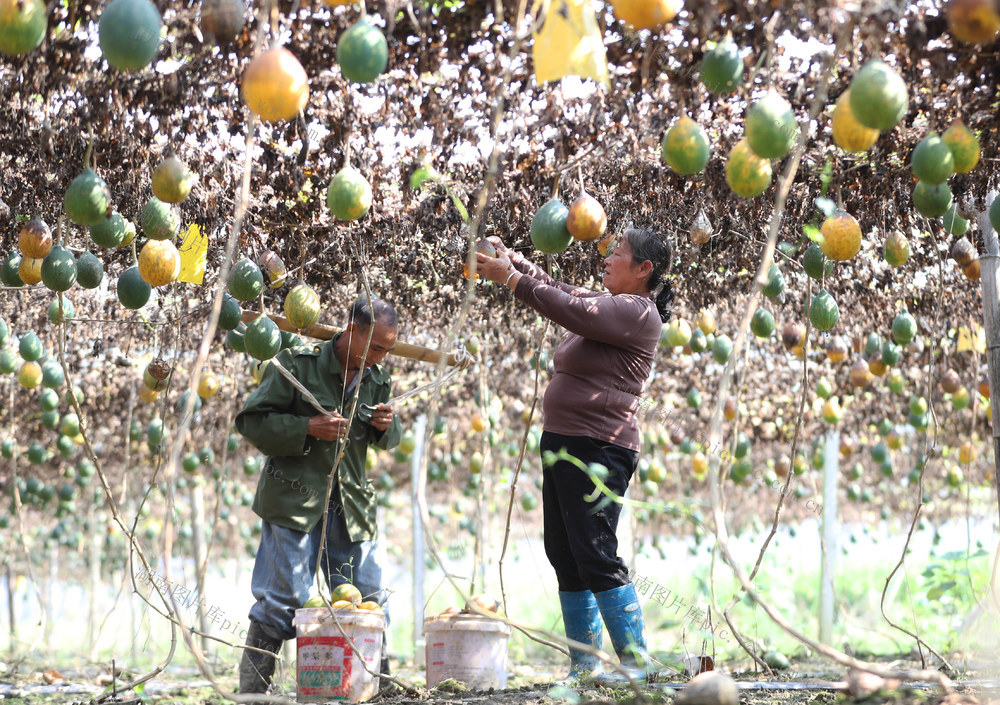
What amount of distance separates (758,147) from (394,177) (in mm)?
1332

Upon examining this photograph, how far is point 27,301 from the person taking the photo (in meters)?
3.88

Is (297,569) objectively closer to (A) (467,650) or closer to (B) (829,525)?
(A) (467,650)

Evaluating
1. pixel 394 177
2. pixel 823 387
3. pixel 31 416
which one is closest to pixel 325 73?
pixel 394 177

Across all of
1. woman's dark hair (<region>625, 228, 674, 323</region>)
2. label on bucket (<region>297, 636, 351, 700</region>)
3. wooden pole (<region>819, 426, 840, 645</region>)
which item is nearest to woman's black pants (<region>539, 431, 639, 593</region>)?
woman's dark hair (<region>625, 228, 674, 323</region>)

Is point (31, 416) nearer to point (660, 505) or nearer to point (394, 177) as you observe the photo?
point (394, 177)

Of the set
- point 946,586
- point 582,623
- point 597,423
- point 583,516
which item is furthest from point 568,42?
point 946,586

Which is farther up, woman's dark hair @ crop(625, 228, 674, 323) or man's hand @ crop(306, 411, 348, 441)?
woman's dark hair @ crop(625, 228, 674, 323)

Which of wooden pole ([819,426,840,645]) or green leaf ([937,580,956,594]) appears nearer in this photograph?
green leaf ([937,580,956,594])

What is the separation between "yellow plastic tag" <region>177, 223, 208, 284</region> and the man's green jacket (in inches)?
21.6

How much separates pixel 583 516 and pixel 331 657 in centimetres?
81

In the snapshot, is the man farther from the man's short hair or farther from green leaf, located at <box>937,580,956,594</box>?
green leaf, located at <box>937,580,956,594</box>

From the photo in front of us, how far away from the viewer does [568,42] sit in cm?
181

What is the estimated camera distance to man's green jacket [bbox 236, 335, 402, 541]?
10.0 feet

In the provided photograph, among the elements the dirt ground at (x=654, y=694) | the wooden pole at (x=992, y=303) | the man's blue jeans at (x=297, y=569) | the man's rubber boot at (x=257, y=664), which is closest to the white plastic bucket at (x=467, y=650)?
the dirt ground at (x=654, y=694)
